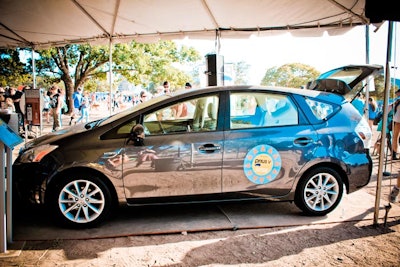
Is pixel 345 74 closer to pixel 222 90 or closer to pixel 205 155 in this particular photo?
pixel 222 90

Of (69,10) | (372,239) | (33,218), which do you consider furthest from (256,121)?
(69,10)

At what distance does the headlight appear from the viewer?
3.78 metres

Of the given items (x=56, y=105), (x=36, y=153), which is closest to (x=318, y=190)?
(x=36, y=153)

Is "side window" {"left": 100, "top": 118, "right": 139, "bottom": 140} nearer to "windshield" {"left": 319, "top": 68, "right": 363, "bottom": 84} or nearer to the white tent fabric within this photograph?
"windshield" {"left": 319, "top": 68, "right": 363, "bottom": 84}

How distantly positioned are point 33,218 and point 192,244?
6.92 feet

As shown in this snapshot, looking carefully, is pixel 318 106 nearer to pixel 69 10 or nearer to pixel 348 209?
pixel 348 209

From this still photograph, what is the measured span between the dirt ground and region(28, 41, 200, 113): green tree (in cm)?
2140

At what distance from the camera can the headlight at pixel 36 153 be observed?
149 inches

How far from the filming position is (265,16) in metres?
7.26

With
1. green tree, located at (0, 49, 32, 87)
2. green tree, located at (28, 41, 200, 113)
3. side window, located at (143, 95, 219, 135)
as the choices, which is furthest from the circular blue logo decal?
green tree, located at (0, 49, 32, 87)

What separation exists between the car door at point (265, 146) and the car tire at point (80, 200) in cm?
145

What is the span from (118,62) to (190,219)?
21516 mm

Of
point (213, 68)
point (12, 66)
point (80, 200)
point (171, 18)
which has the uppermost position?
point (12, 66)

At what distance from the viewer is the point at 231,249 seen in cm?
341
